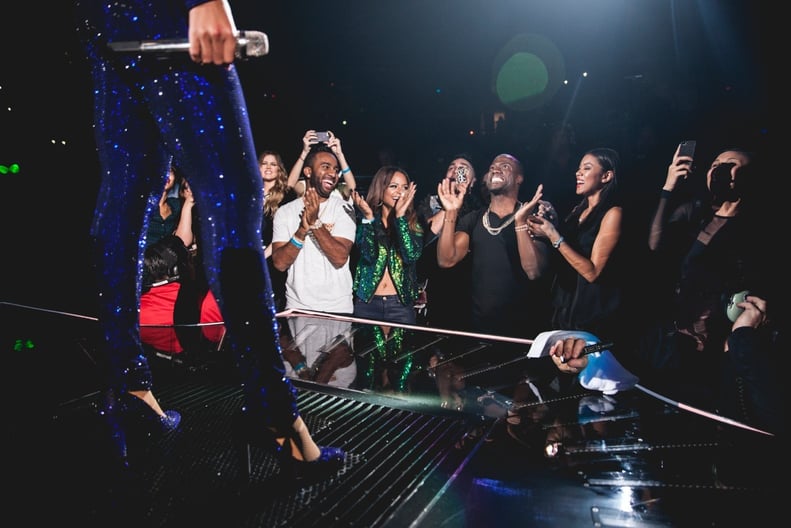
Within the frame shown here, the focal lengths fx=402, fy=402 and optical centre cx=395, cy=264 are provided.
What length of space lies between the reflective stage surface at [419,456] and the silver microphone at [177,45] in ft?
2.79

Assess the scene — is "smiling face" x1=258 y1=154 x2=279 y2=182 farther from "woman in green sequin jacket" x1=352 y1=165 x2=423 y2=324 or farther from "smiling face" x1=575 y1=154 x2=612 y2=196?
"smiling face" x1=575 y1=154 x2=612 y2=196

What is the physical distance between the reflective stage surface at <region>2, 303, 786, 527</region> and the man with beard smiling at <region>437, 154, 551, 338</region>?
3.80 ft

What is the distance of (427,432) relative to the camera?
1.20 metres

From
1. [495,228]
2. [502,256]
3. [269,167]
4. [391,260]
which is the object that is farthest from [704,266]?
[269,167]

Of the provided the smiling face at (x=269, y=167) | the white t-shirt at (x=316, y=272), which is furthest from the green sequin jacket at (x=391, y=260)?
the smiling face at (x=269, y=167)

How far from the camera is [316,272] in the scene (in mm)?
3055

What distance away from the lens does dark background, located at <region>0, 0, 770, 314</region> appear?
3.99 m

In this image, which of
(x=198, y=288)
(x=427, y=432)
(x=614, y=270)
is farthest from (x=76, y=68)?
(x=614, y=270)

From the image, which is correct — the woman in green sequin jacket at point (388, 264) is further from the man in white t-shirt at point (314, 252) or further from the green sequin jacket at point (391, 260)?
the man in white t-shirt at point (314, 252)

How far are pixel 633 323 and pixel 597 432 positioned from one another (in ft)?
5.13

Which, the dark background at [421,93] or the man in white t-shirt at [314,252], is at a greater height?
the dark background at [421,93]

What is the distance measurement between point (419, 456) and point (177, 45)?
109 cm

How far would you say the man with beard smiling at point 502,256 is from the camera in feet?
9.48

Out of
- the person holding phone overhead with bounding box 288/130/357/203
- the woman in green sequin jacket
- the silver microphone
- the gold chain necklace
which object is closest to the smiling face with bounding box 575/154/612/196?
the gold chain necklace
